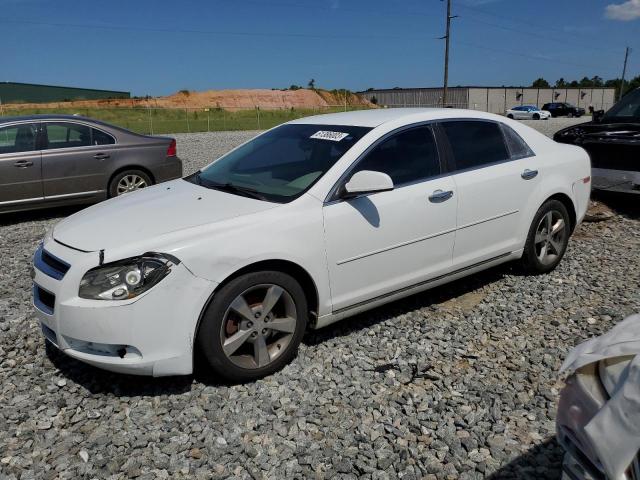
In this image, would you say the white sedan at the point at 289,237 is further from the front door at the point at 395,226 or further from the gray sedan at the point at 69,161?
the gray sedan at the point at 69,161

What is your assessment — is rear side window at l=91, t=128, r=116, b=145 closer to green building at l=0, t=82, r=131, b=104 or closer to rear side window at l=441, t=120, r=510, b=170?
rear side window at l=441, t=120, r=510, b=170

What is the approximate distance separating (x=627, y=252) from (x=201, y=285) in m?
5.06

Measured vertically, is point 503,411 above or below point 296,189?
below

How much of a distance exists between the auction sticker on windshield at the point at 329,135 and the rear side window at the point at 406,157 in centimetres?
29

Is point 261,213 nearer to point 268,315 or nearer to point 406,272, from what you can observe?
point 268,315

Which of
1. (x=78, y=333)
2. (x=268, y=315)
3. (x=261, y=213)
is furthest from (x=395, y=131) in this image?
(x=78, y=333)

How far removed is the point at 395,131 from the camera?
3.97 meters

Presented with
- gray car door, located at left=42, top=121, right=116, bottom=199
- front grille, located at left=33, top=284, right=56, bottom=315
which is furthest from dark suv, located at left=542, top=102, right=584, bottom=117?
front grille, located at left=33, top=284, right=56, bottom=315

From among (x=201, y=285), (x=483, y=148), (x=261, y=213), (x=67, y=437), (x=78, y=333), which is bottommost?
(x=67, y=437)

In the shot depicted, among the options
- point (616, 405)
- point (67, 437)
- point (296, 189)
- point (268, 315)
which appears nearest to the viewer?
point (616, 405)

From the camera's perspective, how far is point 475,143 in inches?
175

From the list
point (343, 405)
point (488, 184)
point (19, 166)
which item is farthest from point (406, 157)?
point (19, 166)

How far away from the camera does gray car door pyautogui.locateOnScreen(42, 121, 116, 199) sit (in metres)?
7.67

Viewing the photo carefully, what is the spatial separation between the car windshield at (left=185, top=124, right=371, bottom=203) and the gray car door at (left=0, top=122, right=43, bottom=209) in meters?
4.30
